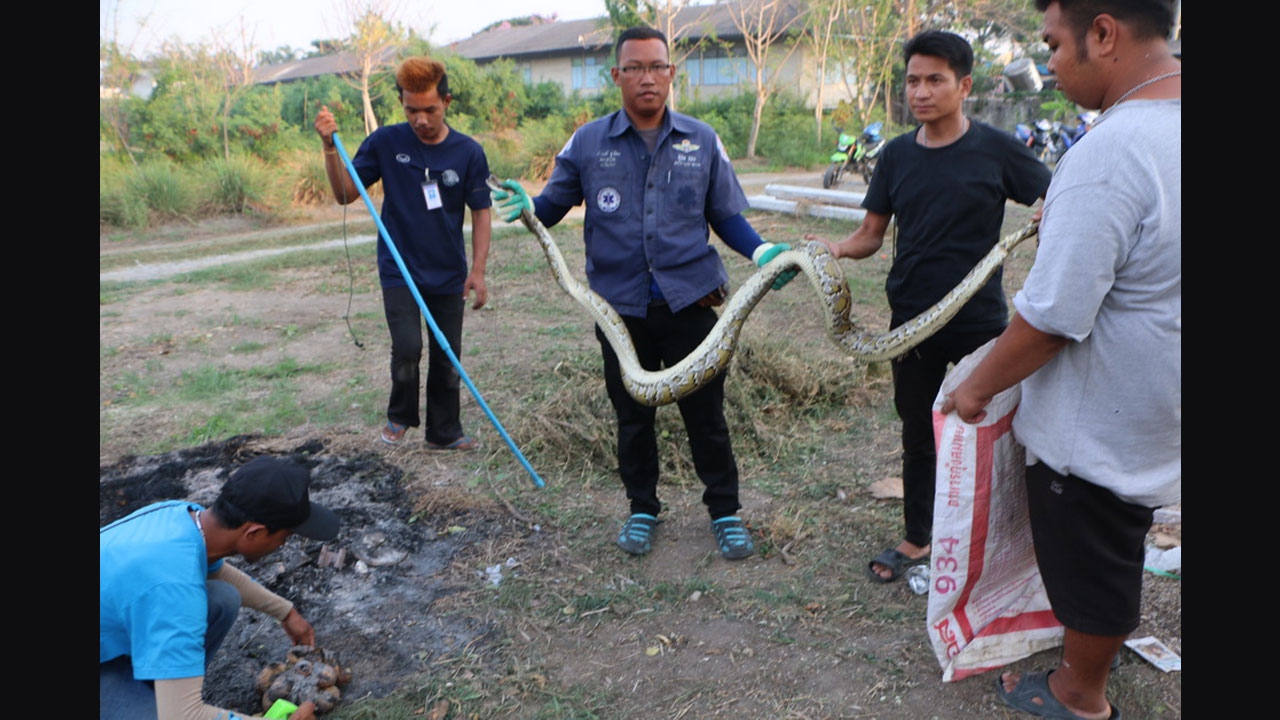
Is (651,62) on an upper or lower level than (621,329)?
upper

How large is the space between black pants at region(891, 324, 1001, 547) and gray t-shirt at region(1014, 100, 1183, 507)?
0.74m

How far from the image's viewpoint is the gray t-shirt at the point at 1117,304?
184 cm

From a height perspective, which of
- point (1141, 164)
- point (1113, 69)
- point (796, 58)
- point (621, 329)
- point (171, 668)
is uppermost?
point (796, 58)

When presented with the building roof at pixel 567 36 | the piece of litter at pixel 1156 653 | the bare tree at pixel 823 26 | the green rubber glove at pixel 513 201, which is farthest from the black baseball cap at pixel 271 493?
the building roof at pixel 567 36

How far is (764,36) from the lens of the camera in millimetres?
24484

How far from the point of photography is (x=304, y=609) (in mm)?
3268

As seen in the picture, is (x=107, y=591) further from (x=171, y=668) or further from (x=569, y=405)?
(x=569, y=405)

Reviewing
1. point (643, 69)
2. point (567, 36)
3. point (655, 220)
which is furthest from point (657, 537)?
point (567, 36)

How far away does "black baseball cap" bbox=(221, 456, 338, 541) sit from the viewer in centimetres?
233

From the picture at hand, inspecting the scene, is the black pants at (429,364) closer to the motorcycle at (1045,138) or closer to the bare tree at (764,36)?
the motorcycle at (1045,138)

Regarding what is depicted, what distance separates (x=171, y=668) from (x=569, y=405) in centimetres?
295

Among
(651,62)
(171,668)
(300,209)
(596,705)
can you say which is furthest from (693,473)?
(300,209)

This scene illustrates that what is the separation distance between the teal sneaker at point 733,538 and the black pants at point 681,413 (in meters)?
0.04

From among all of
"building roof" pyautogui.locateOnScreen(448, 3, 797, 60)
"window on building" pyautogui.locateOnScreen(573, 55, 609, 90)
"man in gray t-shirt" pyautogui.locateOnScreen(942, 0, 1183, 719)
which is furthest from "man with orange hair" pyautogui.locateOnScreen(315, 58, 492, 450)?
"window on building" pyautogui.locateOnScreen(573, 55, 609, 90)
